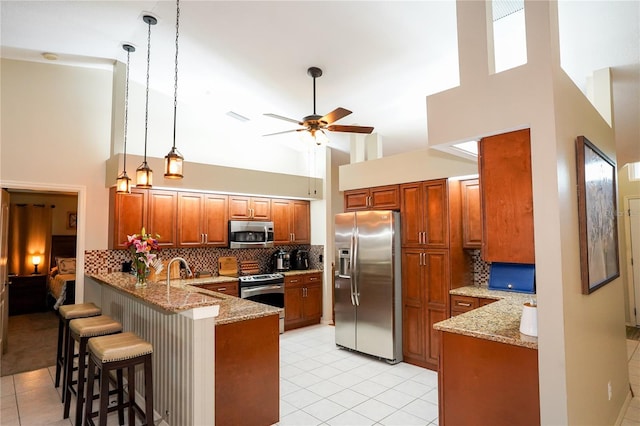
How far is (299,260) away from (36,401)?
387 centimetres

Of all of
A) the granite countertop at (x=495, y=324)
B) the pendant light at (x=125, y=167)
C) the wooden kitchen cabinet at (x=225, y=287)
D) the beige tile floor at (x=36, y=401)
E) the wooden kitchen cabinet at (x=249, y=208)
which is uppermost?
the pendant light at (x=125, y=167)

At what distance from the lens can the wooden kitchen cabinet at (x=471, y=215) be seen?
403 centimetres

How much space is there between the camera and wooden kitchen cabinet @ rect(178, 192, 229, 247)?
5043mm

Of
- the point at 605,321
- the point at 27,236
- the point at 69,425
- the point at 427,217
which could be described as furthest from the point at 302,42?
the point at 27,236

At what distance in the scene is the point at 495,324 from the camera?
2.38m

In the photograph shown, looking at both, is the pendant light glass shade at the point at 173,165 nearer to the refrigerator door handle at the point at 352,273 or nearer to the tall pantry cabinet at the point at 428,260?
the refrigerator door handle at the point at 352,273

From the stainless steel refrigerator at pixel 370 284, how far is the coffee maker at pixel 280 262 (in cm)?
150

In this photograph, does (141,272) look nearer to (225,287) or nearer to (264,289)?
(225,287)

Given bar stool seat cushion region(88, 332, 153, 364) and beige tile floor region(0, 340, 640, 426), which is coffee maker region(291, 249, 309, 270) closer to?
beige tile floor region(0, 340, 640, 426)

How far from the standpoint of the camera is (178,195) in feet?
16.4

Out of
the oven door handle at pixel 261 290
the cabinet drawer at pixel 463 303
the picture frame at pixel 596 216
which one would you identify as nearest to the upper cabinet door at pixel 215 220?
the oven door handle at pixel 261 290

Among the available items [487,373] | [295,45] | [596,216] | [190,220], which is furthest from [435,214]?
[190,220]

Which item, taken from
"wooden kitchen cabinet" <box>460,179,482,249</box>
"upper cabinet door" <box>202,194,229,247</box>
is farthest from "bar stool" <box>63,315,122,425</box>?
"wooden kitchen cabinet" <box>460,179,482,249</box>

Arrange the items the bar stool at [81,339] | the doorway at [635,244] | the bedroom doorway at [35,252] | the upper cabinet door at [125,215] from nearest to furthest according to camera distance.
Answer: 1. the bar stool at [81,339]
2. the upper cabinet door at [125,215]
3. the doorway at [635,244]
4. the bedroom doorway at [35,252]
